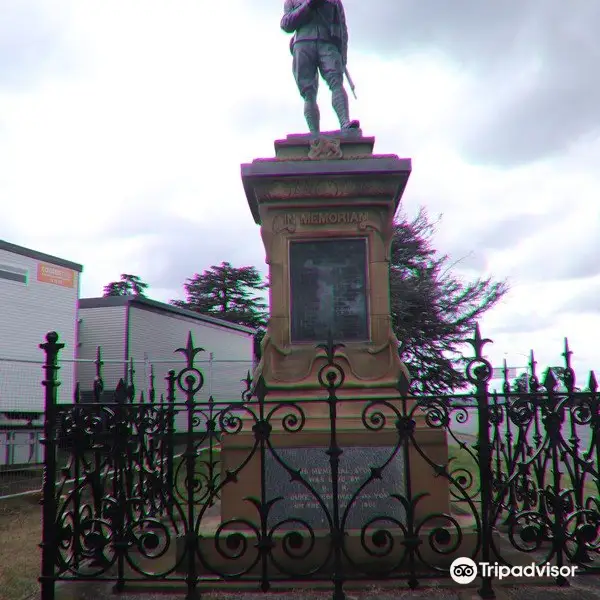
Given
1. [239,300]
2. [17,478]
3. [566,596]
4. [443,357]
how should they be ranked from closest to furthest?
[566,596]
[17,478]
[443,357]
[239,300]

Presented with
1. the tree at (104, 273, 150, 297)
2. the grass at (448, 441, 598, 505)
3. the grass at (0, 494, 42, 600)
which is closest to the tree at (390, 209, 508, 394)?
the grass at (448, 441, 598, 505)

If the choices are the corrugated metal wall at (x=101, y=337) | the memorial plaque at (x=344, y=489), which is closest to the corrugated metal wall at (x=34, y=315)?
the corrugated metal wall at (x=101, y=337)

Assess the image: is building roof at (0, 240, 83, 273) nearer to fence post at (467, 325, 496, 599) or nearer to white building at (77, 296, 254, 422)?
white building at (77, 296, 254, 422)

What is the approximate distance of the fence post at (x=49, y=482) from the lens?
4223 mm

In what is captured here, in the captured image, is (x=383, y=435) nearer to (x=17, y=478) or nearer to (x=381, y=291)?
(x=381, y=291)

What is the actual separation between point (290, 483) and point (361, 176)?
3391mm

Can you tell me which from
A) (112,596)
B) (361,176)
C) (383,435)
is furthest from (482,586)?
(361,176)

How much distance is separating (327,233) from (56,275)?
55.9 feet

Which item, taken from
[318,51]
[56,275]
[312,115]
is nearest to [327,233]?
[312,115]

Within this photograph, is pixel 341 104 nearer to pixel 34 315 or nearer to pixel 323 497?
pixel 323 497

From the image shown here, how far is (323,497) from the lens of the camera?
198 inches

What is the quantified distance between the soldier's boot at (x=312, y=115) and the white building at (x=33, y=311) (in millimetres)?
12738

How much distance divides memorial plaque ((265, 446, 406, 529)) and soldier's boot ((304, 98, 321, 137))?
4035 mm

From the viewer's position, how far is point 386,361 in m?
5.89
